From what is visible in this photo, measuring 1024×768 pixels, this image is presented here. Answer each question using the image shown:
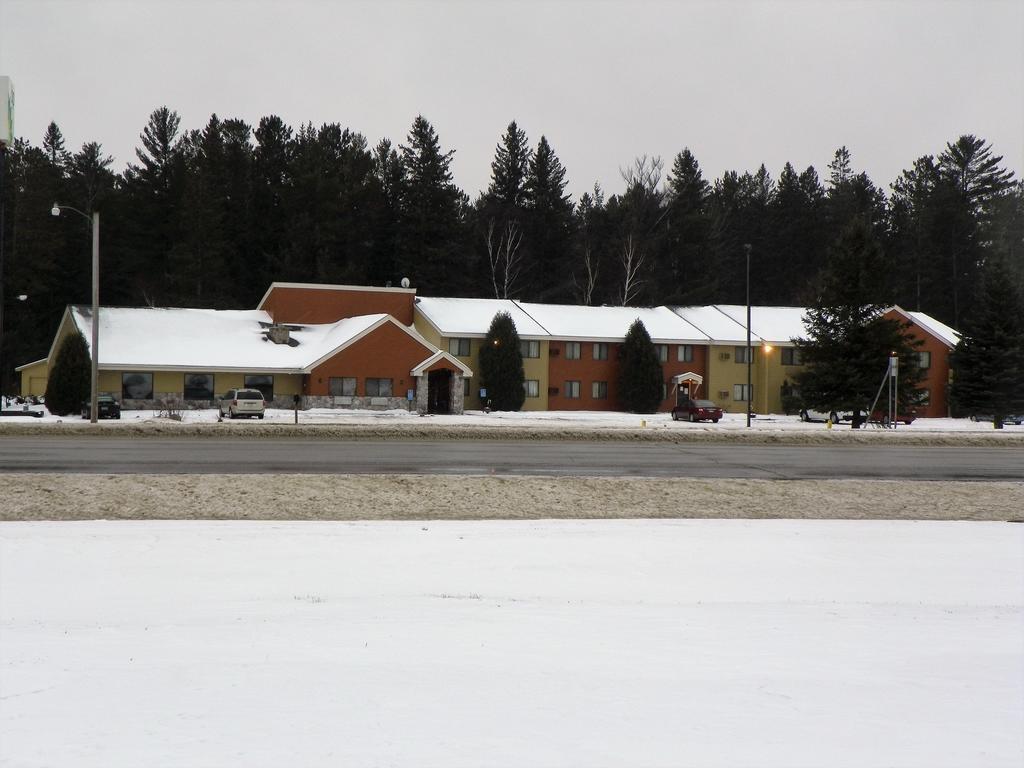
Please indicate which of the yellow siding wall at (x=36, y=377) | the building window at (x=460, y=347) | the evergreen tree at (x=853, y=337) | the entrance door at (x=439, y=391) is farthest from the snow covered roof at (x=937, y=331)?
the yellow siding wall at (x=36, y=377)

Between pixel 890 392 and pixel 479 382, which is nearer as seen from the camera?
pixel 890 392

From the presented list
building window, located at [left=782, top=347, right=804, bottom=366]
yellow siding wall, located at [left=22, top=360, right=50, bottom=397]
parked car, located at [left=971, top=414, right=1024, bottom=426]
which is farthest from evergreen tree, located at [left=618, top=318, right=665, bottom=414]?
yellow siding wall, located at [left=22, top=360, right=50, bottom=397]

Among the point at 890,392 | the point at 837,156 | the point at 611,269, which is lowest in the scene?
the point at 890,392

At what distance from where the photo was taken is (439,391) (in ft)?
182

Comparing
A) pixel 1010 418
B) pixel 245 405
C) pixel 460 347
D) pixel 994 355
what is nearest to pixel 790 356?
pixel 994 355

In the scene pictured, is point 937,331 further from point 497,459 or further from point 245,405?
point 497,459

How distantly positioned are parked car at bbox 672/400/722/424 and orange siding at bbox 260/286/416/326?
64.5 feet

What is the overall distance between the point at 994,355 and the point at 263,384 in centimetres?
4371
